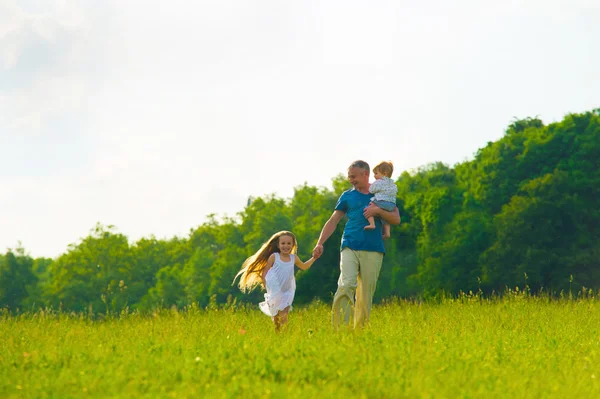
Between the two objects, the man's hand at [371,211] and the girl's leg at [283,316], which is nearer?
the man's hand at [371,211]

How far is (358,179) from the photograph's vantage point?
10281 mm

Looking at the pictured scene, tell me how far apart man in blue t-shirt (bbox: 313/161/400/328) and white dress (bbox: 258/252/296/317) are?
2.44 ft

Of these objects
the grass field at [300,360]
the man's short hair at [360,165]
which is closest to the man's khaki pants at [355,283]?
the grass field at [300,360]

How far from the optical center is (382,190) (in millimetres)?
10180

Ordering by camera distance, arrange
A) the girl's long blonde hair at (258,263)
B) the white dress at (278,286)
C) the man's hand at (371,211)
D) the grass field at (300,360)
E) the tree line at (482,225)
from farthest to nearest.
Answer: the tree line at (482,225), the girl's long blonde hair at (258,263), the white dress at (278,286), the man's hand at (371,211), the grass field at (300,360)

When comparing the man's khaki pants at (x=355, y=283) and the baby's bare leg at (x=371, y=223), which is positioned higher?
the baby's bare leg at (x=371, y=223)

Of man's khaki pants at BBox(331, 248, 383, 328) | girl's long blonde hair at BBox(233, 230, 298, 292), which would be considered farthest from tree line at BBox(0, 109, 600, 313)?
man's khaki pants at BBox(331, 248, 383, 328)

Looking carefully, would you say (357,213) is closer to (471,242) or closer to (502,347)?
(502,347)

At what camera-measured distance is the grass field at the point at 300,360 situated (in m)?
6.36

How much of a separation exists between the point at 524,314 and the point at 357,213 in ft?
15.1

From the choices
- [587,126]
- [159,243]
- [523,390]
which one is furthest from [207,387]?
[159,243]

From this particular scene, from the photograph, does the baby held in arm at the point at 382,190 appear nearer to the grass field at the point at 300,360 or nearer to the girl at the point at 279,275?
the girl at the point at 279,275

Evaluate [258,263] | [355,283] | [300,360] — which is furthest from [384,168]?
[300,360]

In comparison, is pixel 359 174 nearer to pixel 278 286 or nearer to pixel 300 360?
pixel 278 286
